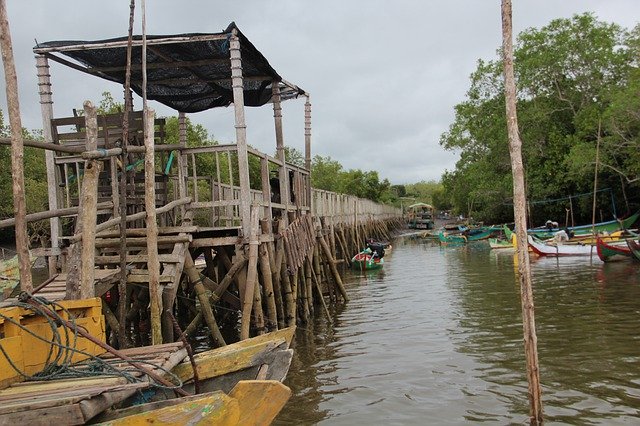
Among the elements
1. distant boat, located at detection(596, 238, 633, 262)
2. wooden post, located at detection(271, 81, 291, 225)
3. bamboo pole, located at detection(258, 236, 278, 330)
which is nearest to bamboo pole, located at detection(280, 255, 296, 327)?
bamboo pole, located at detection(258, 236, 278, 330)

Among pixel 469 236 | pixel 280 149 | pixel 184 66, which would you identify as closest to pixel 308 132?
pixel 280 149

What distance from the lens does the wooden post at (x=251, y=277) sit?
29.5 feet

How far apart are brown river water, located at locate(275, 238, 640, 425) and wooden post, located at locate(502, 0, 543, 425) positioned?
2.51 feet

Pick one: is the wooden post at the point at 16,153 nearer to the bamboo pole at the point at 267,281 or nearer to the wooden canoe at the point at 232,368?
the wooden canoe at the point at 232,368

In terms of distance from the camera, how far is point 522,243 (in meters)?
5.68

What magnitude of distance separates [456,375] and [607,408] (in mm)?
2132

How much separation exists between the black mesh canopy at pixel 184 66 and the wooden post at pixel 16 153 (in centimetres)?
410

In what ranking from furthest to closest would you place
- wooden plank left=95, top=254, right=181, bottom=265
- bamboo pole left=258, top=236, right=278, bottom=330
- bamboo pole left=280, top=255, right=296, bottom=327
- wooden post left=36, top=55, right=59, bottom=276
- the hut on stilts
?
1. bamboo pole left=280, top=255, right=296, bottom=327
2. bamboo pole left=258, top=236, right=278, bottom=330
3. wooden post left=36, top=55, right=59, bottom=276
4. wooden plank left=95, top=254, right=181, bottom=265
5. the hut on stilts

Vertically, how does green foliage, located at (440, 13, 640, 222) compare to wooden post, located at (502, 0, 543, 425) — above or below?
above

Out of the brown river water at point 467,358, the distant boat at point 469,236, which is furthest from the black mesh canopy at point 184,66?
the distant boat at point 469,236

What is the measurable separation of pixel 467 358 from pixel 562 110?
93.8 ft

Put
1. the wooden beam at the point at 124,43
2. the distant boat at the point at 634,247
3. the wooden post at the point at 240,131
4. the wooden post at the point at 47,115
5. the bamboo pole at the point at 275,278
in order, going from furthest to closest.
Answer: the distant boat at the point at 634,247 → the bamboo pole at the point at 275,278 → the wooden post at the point at 47,115 → the wooden beam at the point at 124,43 → the wooden post at the point at 240,131

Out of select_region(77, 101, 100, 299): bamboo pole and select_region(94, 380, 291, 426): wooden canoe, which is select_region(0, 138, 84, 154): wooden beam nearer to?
select_region(77, 101, 100, 299): bamboo pole

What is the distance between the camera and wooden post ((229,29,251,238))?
9.40 m
